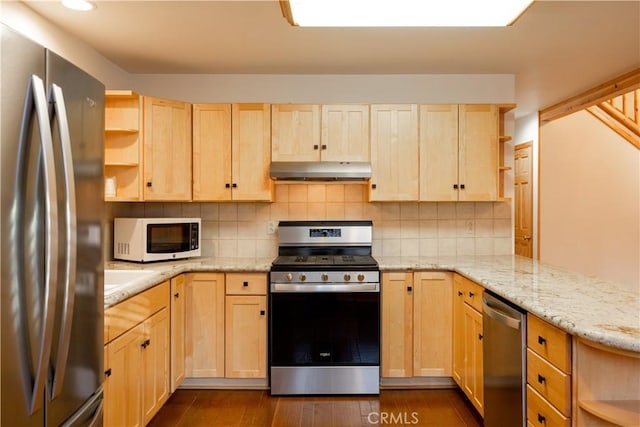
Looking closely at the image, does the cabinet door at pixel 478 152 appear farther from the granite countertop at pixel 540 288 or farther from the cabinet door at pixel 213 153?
the cabinet door at pixel 213 153

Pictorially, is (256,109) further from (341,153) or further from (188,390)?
(188,390)

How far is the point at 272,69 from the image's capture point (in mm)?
3225

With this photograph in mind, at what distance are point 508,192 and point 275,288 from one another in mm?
2176

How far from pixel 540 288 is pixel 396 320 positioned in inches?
43.8

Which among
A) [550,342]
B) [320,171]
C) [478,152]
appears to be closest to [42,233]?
[550,342]

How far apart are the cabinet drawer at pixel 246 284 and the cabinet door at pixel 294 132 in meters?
0.94

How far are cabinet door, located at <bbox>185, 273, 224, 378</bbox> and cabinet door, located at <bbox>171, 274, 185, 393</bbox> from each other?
7cm

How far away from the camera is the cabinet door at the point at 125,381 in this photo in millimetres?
1813

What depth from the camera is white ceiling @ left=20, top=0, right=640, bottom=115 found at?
2293 millimetres

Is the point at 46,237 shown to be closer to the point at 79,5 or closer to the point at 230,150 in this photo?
the point at 79,5

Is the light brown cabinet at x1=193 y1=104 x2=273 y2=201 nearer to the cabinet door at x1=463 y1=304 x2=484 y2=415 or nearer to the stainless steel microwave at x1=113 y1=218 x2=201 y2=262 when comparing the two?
the stainless steel microwave at x1=113 y1=218 x2=201 y2=262

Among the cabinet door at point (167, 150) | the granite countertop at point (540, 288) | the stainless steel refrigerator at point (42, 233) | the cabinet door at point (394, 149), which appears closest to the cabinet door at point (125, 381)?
the granite countertop at point (540, 288)

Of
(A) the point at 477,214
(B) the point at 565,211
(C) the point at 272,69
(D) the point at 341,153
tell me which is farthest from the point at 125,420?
(B) the point at 565,211

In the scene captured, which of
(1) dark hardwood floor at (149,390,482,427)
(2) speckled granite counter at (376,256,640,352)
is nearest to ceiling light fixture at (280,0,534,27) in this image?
(2) speckled granite counter at (376,256,640,352)
